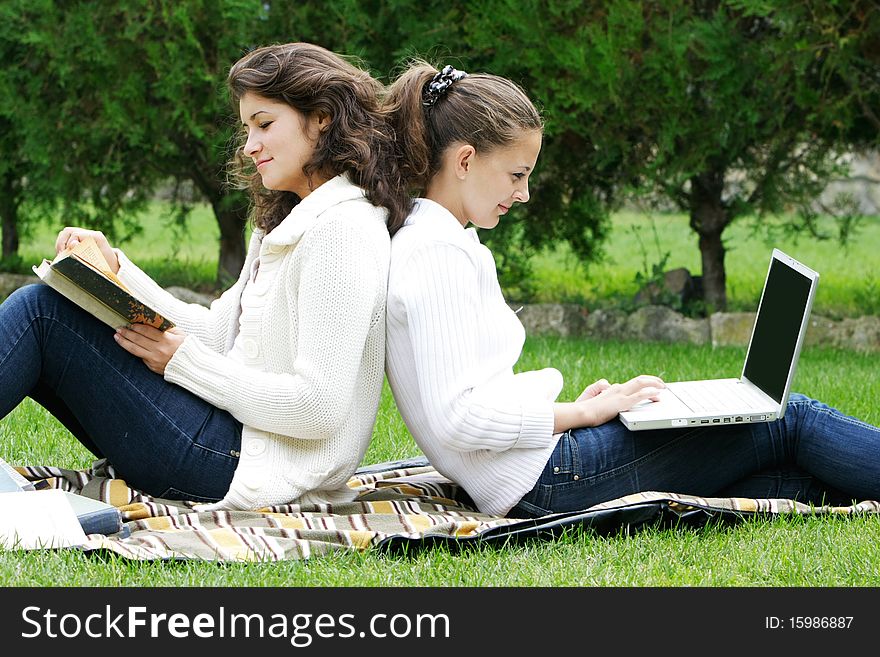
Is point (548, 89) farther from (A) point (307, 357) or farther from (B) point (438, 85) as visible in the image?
(A) point (307, 357)

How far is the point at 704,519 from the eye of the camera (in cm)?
334

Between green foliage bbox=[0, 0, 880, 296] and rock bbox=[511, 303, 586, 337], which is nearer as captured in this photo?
green foliage bbox=[0, 0, 880, 296]

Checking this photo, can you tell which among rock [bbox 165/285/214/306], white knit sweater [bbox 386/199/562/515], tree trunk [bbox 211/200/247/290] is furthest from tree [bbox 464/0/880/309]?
white knit sweater [bbox 386/199/562/515]

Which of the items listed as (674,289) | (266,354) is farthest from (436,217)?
(674,289)

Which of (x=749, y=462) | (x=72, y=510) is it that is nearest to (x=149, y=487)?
(x=72, y=510)

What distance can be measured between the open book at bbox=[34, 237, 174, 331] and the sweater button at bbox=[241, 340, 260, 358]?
211 millimetres

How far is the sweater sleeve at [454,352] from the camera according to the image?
3021mm

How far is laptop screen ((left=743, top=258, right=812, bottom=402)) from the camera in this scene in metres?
3.33

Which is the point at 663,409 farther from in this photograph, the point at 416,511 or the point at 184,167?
the point at 184,167

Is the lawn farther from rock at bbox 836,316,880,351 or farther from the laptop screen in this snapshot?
rock at bbox 836,316,880,351

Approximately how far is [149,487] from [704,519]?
1.52m

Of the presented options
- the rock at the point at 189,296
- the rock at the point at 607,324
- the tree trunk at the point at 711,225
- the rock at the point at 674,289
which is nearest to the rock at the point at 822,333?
the tree trunk at the point at 711,225

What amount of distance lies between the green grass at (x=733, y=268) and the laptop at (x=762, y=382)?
451cm

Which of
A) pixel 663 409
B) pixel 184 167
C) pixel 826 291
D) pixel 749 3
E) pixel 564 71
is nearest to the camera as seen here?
pixel 663 409
